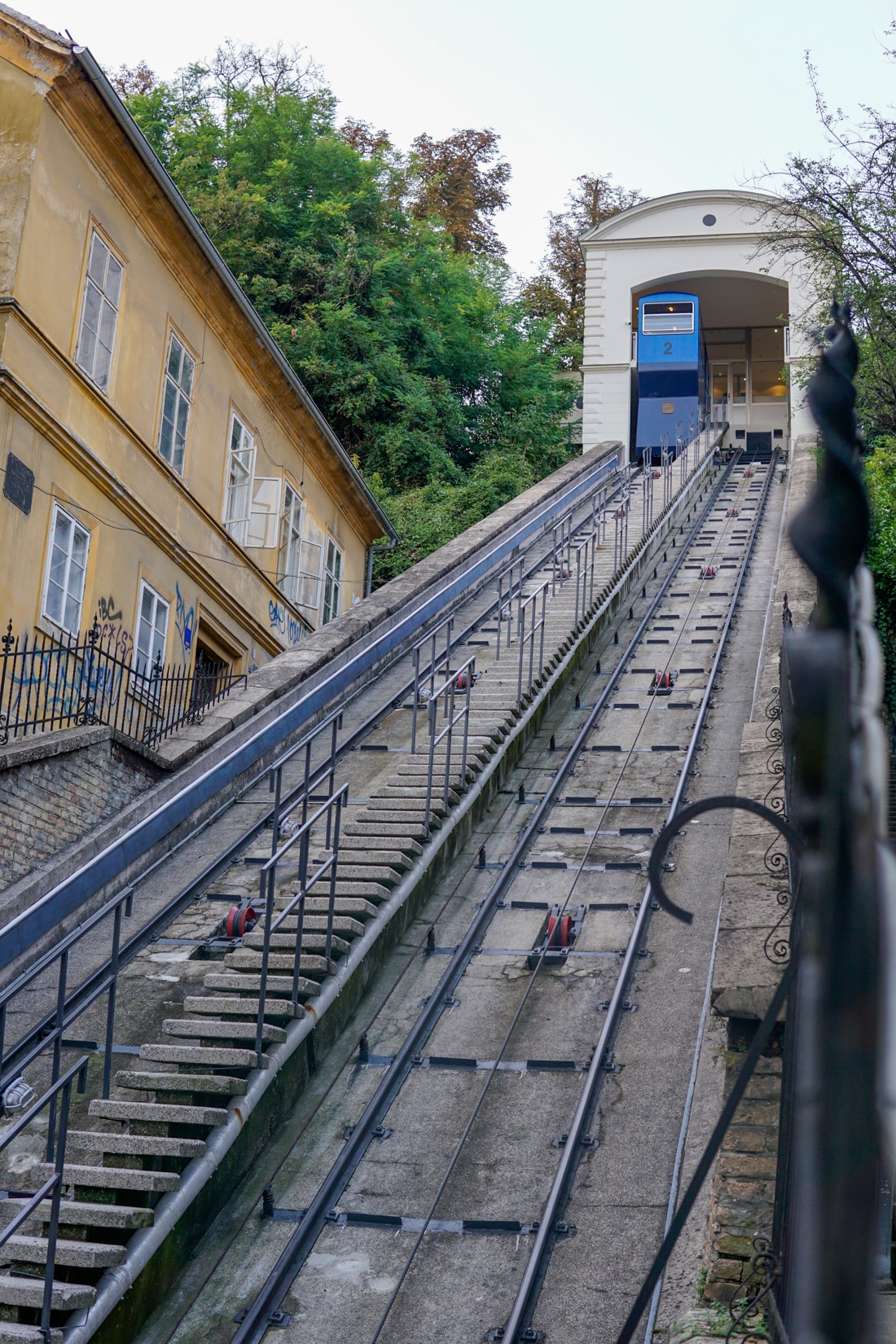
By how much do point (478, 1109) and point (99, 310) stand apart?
35.2ft

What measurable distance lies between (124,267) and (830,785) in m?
15.3

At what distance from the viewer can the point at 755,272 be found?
35469 mm

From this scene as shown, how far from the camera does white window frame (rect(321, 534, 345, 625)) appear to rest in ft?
72.3

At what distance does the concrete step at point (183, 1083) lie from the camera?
586 cm

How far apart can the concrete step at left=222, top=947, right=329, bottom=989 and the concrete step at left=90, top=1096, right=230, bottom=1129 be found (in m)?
1.08

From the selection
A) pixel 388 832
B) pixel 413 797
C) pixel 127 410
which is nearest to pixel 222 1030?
pixel 388 832

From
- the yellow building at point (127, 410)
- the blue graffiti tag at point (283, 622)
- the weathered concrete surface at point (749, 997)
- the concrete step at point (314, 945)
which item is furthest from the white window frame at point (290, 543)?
the concrete step at point (314, 945)

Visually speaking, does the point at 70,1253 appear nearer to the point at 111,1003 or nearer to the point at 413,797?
the point at 111,1003

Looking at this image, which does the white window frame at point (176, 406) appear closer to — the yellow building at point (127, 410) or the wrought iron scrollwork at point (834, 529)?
the yellow building at point (127, 410)

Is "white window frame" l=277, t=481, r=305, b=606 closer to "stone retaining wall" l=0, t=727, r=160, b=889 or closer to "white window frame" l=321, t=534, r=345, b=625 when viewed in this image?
"white window frame" l=321, t=534, r=345, b=625

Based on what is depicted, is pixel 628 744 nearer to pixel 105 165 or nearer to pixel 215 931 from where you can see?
pixel 215 931

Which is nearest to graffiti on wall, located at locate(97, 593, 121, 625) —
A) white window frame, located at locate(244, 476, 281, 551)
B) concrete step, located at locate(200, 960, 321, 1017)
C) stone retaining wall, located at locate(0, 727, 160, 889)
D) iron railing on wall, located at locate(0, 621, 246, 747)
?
iron railing on wall, located at locate(0, 621, 246, 747)

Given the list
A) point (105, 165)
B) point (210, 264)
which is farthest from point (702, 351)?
point (105, 165)

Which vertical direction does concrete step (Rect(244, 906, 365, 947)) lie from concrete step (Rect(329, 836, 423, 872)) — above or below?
below
